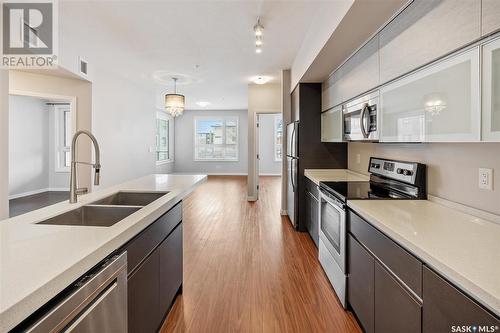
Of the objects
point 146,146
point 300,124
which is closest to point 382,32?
point 300,124

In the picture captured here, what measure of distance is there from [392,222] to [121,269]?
1338mm

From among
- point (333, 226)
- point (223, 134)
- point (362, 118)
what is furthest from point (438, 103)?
point (223, 134)

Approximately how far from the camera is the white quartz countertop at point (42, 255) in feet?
2.21

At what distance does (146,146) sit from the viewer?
7258 millimetres

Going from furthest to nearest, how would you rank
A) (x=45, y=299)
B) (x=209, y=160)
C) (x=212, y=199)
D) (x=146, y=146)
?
(x=209, y=160) < (x=146, y=146) < (x=212, y=199) < (x=45, y=299)

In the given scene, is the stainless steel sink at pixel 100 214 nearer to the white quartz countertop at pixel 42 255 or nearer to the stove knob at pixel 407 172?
the white quartz countertop at pixel 42 255

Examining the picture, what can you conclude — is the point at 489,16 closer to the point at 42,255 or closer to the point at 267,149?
the point at 42,255

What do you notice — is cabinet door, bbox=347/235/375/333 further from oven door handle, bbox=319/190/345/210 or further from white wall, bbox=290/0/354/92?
white wall, bbox=290/0/354/92

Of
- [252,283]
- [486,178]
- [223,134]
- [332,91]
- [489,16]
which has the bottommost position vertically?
[252,283]

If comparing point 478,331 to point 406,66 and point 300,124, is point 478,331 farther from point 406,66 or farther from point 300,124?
point 300,124

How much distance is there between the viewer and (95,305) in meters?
0.96

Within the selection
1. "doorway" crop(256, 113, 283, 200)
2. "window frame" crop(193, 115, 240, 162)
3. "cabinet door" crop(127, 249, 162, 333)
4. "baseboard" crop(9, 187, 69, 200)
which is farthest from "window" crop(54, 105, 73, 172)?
"cabinet door" crop(127, 249, 162, 333)

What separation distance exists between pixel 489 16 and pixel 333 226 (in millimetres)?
1741

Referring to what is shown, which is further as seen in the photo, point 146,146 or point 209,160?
point 209,160
